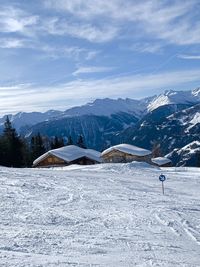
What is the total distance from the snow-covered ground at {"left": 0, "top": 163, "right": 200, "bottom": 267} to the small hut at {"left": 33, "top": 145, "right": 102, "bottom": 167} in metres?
40.2

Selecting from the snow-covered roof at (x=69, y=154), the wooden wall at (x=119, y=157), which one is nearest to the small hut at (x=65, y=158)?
the snow-covered roof at (x=69, y=154)

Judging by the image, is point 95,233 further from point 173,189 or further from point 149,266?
point 173,189

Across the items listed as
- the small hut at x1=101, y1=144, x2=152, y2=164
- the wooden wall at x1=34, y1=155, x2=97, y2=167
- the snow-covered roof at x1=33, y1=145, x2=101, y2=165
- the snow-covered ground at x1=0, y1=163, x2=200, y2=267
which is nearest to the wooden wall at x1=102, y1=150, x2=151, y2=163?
the small hut at x1=101, y1=144, x2=152, y2=164

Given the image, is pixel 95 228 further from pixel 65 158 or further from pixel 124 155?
pixel 124 155

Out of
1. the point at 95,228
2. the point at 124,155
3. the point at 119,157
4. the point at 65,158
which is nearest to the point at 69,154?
the point at 65,158

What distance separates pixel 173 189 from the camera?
25.0 metres

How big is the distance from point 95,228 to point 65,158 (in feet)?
162

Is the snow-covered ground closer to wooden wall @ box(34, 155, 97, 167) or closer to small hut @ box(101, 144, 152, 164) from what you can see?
wooden wall @ box(34, 155, 97, 167)

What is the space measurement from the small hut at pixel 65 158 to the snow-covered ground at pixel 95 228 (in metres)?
40.2

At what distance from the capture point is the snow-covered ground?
9.20m

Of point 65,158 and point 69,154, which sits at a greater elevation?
point 69,154

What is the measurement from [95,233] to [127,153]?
52306 mm

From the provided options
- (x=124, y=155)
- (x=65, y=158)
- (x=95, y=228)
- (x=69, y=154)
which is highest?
(x=95, y=228)

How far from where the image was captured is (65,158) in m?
61.3
